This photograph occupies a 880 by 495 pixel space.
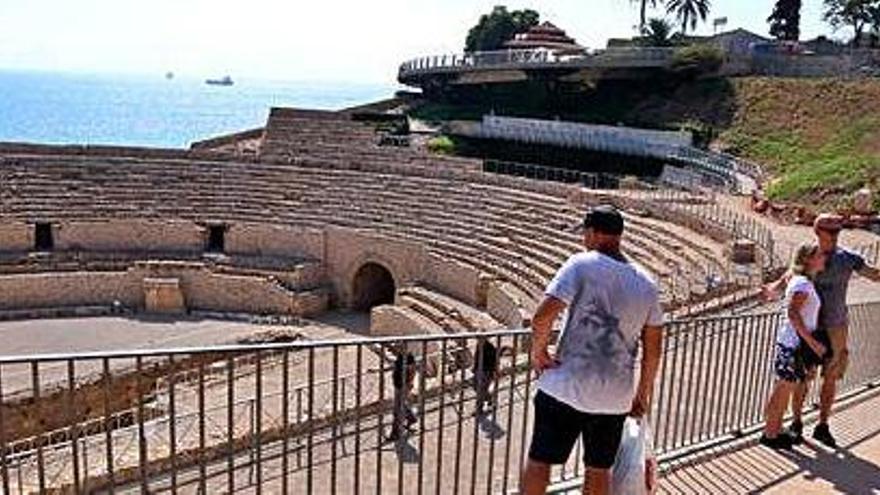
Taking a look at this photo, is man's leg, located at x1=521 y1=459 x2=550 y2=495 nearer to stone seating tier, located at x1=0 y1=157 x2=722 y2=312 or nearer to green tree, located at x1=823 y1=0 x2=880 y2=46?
stone seating tier, located at x1=0 y1=157 x2=722 y2=312

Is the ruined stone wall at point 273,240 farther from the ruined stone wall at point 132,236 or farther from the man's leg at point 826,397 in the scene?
the man's leg at point 826,397

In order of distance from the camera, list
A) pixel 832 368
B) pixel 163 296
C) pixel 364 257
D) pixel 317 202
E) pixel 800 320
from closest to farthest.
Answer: pixel 800 320, pixel 832 368, pixel 163 296, pixel 364 257, pixel 317 202

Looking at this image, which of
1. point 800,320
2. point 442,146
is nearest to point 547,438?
point 800,320

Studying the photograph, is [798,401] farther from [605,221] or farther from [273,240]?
[273,240]

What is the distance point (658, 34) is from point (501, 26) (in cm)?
1619

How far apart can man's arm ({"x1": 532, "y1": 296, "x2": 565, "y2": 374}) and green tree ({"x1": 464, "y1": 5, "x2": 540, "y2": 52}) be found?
58309mm

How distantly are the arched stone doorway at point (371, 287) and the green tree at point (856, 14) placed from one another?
1448 inches

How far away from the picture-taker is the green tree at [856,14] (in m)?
51.7

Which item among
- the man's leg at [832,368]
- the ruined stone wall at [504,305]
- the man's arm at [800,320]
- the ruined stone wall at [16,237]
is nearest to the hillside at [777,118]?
the ruined stone wall at [504,305]

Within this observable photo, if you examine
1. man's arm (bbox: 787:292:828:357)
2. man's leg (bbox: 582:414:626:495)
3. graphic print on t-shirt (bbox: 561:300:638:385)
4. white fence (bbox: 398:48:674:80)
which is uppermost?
white fence (bbox: 398:48:674:80)

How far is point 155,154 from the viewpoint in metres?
33.2

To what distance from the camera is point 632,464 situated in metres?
4.81

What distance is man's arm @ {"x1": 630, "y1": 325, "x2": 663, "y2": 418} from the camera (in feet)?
15.3

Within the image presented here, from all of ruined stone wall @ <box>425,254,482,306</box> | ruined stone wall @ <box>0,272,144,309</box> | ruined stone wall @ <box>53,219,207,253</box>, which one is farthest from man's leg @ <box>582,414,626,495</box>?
ruined stone wall @ <box>53,219,207,253</box>
